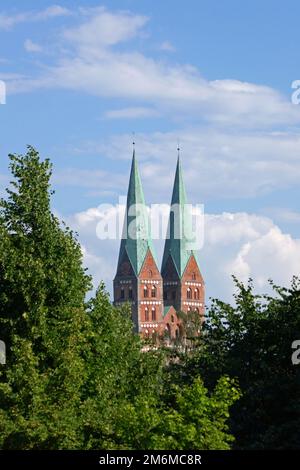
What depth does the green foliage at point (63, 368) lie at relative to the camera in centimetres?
2325

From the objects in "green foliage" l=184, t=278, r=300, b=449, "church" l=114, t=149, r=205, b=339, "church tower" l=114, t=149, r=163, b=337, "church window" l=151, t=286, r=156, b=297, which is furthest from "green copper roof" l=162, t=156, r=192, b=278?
"green foliage" l=184, t=278, r=300, b=449

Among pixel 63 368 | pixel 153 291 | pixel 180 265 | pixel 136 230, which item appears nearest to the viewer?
pixel 63 368

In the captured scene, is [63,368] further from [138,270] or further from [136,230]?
[138,270]

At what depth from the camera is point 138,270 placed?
132 meters

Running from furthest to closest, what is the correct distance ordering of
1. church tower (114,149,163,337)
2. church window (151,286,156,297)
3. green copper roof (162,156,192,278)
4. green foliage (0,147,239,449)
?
church window (151,286,156,297), green copper roof (162,156,192,278), church tower (114,149,163,337), green foliage (0,147,239,449)

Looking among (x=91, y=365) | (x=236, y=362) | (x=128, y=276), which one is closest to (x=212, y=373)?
(x=236, y=362)

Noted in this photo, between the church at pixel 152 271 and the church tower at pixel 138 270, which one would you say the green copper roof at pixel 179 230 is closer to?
the church at pixel 152 271

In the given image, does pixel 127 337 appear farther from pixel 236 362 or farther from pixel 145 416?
pixel 145 416

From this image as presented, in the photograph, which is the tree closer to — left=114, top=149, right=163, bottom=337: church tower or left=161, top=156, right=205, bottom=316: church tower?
left=114, top=149, right=163, bottom=337: church tower

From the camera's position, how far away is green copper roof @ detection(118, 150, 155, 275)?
424 ft

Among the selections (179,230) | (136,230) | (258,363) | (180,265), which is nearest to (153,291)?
(180,265)

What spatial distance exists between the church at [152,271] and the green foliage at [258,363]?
98387mm

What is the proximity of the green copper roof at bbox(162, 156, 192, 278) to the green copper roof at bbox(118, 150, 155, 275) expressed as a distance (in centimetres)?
295

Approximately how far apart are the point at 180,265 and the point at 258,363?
4244 inches
